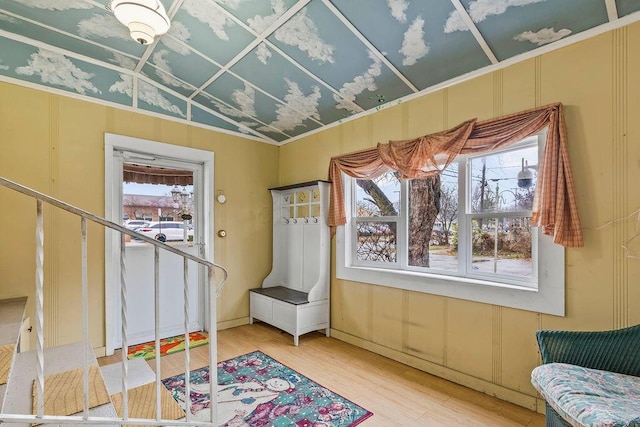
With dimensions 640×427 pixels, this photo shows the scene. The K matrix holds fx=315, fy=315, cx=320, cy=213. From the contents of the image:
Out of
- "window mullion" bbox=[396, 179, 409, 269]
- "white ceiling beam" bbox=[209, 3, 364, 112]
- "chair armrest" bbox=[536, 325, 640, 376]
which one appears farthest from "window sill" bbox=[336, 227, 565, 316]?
"white ceiling beam" bbox=[209, 3, 364, 112]

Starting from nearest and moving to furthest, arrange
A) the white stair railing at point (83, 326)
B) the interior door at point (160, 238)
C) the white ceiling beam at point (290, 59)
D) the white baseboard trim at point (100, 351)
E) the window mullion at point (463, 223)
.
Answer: the white stair railing at point (83, 326)
the white ceiling beam at point (290, 59)
the window mullion at point (463, 223)
the white baseboard trim at point (100, 351)
the interior door at point (160, 238)

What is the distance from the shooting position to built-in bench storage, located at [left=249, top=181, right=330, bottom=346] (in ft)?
11.3

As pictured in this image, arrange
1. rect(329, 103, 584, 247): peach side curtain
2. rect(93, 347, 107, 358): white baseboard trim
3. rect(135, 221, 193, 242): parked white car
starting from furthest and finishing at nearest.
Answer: rect(135, 221, 193, 242): parked white car < rect(93, 347, 107, 358): white baseboard trim < rect(329, 103, 584, 247): peach side curtain

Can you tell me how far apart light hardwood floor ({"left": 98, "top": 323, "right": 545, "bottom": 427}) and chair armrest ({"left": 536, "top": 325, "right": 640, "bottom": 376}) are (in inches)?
23.5

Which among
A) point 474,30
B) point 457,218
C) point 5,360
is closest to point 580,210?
point 457,218

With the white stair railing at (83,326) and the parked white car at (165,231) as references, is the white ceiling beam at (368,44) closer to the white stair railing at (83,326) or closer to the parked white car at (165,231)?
the white stair railing at (83,326)

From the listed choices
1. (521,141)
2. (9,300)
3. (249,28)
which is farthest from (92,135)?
(521,141)

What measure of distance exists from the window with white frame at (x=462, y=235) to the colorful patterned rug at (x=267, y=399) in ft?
3.83

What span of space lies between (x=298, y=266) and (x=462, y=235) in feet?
6.55

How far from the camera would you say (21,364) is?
5.99 feet

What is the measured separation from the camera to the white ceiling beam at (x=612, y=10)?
177 centimetres

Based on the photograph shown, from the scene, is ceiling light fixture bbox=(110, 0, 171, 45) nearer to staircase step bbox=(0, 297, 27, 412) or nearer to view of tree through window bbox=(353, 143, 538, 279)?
staircase step bbox=(0, 297, 27, 412)

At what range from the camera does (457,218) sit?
→ 8.89ft

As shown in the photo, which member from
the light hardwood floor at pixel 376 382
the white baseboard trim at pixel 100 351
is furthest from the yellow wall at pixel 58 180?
the light hardwood floor at pixel 376 382
